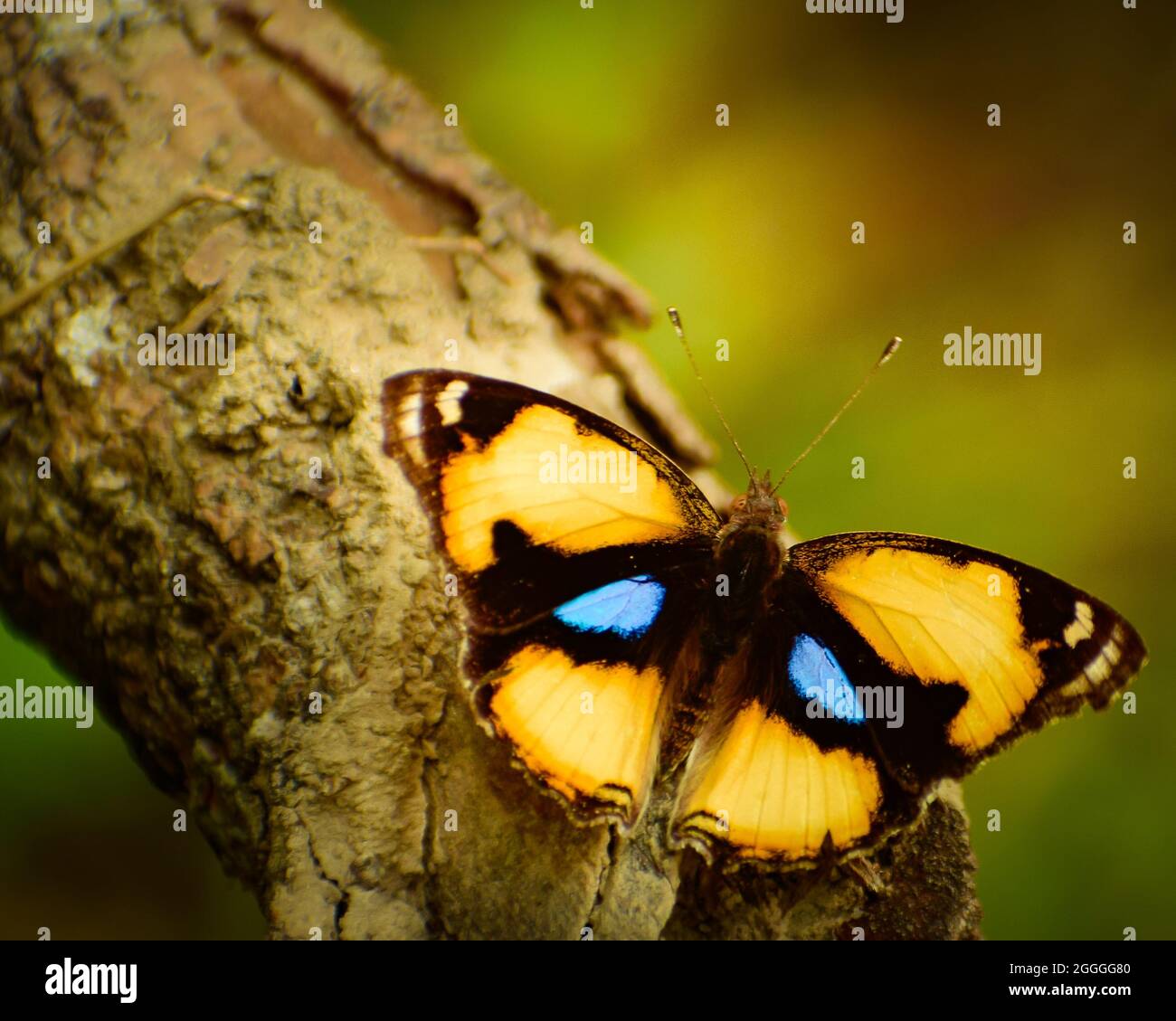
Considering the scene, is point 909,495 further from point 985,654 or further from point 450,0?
point 450,0

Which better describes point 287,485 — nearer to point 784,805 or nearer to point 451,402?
point 451,402

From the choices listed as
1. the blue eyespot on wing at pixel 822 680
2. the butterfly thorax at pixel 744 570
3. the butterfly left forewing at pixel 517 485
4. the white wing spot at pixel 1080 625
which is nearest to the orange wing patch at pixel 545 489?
the butterfly left forewing at pixel 517 485

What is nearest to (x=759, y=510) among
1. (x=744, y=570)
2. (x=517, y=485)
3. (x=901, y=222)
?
(x=744, y=570)

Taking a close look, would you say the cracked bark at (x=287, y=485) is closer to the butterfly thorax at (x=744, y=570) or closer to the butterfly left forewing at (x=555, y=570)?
A: the butterfly left forewing at (x=555, y=570)

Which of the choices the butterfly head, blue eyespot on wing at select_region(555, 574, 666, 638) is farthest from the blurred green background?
blue eyespot on wing at select_region(555, 574, 666, 638)

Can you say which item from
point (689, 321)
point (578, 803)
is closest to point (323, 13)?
point (689, 321)
